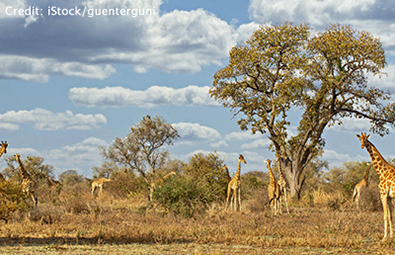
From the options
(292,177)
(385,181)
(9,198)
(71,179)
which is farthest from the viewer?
(71,179)

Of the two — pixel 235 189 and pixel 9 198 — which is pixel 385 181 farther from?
pixel 9 198

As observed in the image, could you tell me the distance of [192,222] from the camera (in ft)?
58.5

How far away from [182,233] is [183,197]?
191 inches

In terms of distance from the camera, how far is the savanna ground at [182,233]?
12758 millimetres

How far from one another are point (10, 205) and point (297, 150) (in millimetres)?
21475

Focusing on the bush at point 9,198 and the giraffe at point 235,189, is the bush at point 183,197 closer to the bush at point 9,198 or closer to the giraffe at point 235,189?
the giraffe at point 235,189

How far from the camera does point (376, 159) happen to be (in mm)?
15305

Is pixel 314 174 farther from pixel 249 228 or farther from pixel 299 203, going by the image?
pixel 249 228

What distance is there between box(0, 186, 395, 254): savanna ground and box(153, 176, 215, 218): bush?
38cm

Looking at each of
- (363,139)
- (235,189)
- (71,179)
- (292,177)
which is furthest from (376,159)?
(71,179)

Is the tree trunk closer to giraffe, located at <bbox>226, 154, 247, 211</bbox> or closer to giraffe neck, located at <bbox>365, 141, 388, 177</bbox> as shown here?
giraffe, located at <bbox>226, 154, 247, 211</bbox>

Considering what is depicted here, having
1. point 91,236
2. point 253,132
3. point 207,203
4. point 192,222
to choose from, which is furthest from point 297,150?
point 91,236

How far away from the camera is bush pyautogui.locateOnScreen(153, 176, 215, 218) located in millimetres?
19906

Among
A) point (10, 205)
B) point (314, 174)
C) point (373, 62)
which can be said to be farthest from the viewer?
point (314, 174)
